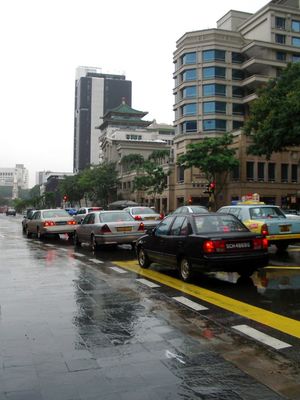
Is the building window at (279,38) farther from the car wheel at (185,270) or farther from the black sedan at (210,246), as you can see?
the car wheel at (185,270)

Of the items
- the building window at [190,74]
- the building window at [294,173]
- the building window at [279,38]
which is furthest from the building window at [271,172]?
the building window at [279,38]

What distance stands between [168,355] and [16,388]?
1.57m

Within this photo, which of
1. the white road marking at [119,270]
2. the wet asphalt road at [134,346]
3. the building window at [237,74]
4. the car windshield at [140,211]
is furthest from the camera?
the building window at [237,74]

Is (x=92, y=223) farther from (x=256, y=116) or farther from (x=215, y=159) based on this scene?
(x=215, y=159)

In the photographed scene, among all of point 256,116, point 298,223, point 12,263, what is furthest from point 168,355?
point 256,116

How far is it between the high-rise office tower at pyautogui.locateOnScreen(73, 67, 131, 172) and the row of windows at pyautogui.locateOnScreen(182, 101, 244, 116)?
102 m

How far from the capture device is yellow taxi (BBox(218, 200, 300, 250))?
1402 centimetres

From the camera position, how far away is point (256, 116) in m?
36.2

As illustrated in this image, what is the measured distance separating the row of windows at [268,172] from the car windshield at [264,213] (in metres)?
43.6

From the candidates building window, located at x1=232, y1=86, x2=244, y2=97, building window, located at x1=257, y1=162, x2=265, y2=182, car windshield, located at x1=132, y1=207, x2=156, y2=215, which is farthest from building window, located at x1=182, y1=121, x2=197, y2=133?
car windshield, located at x1=132, y1=207, x2=156, y2=215

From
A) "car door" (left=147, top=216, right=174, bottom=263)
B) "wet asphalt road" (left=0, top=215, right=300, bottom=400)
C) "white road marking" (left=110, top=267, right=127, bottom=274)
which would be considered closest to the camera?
"wet asphalt road" (left=0, top=215, right=300, bottom=400)

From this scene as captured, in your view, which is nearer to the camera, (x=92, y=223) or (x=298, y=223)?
(x=298, y=223)

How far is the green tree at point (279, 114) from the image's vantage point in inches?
1152

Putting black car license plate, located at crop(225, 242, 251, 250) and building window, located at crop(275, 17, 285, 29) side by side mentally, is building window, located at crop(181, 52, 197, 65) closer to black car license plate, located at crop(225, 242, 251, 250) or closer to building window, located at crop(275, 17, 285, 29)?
building window, located at crop(275, 17, 285, 29)
